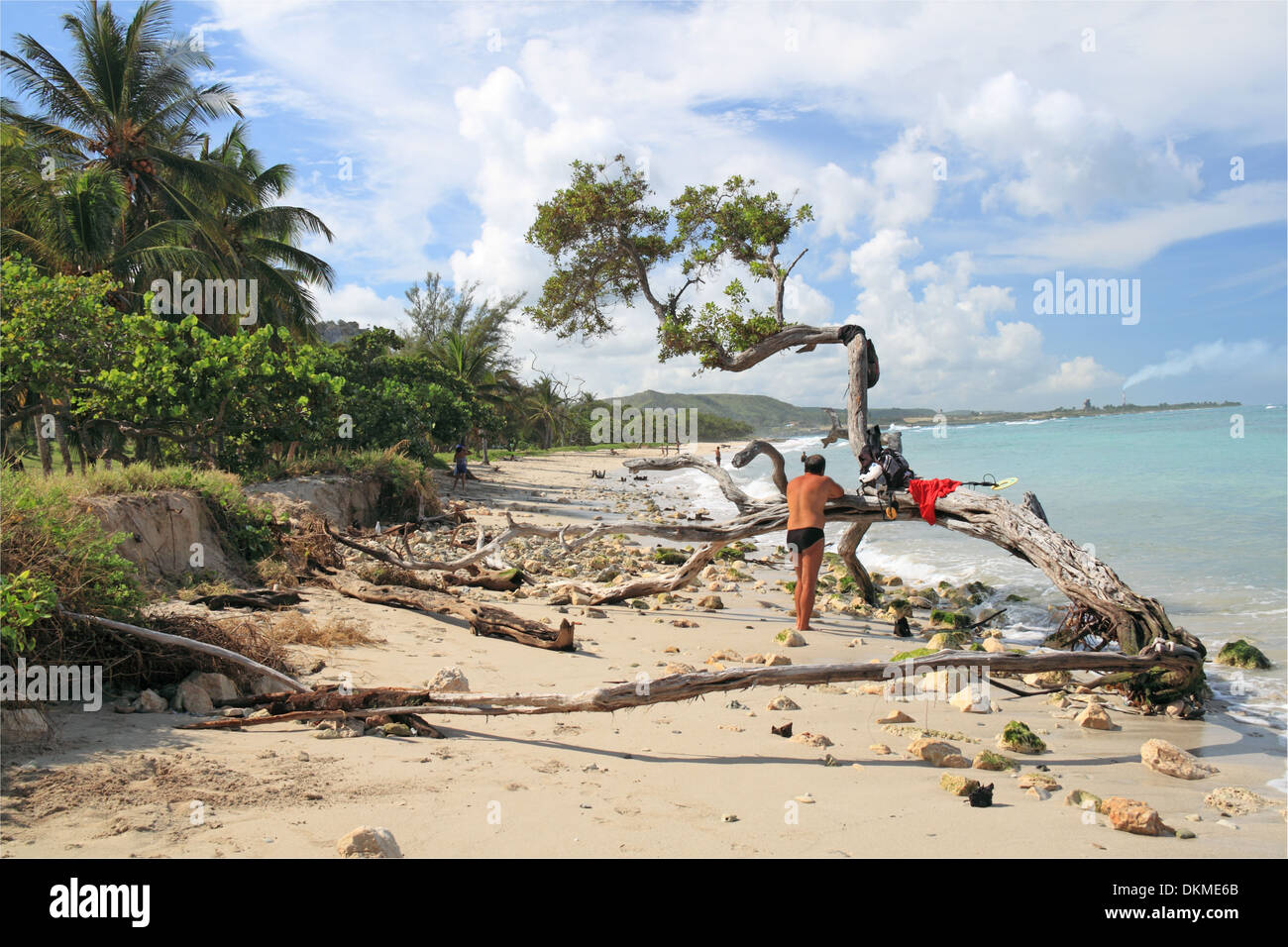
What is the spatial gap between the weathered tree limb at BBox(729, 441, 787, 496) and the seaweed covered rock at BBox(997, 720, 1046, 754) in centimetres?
503

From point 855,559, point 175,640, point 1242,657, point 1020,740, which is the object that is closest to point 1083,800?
point 1020,740

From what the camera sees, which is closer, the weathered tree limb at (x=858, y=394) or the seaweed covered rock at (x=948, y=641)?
the seaweed covered rock at (x=948, y=641)

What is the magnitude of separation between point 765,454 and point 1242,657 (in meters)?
5.32

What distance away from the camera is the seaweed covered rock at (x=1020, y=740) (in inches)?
199

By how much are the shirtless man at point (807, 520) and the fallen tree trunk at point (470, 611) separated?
250 cm

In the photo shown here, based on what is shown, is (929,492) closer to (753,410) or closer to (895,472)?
(895,472)

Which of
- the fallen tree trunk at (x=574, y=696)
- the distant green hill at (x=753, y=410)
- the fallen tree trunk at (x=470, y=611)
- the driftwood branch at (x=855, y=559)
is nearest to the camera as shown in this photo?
the fallen tree trunk at (x=574, y=696)

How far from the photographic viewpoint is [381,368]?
31.3m

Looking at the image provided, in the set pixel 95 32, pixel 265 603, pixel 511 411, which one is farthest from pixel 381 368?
pixel 265 603

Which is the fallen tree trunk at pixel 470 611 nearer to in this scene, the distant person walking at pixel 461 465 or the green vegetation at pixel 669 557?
the green vegetation at pixel 669 557

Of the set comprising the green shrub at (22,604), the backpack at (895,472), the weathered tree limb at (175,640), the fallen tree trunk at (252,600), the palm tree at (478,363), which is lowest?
the fallen tree trunk at (252,600)

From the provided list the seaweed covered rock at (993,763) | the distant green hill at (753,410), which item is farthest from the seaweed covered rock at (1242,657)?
the distant green hill at (753,410)

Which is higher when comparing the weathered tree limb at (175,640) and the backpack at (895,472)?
the backpack at (895,472)
